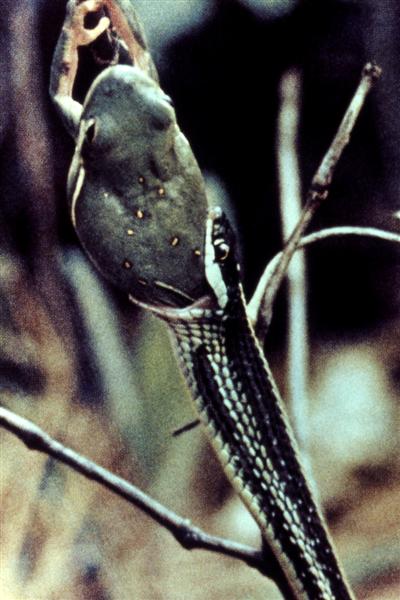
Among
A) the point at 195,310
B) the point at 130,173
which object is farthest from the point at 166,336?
the point at 130,173

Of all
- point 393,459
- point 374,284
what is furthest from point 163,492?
point 374,284

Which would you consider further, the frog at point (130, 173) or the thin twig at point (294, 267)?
the thin twig at point (294, 267)

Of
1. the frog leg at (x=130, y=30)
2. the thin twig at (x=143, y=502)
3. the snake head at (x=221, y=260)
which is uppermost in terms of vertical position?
the frog leg at (x=130, y=30)


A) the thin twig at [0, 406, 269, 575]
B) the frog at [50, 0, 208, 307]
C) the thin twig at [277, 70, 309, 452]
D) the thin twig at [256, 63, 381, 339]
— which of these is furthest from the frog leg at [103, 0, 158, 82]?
the thin twig at [0, 406, 269, 575]

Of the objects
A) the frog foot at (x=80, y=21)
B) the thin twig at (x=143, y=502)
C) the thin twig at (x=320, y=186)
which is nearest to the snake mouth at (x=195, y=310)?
the thin twig at (x=320, y=186)

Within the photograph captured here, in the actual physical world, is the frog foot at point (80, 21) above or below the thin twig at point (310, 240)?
above

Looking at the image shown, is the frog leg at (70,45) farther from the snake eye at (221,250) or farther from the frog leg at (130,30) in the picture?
the snake eye at (221,250)
